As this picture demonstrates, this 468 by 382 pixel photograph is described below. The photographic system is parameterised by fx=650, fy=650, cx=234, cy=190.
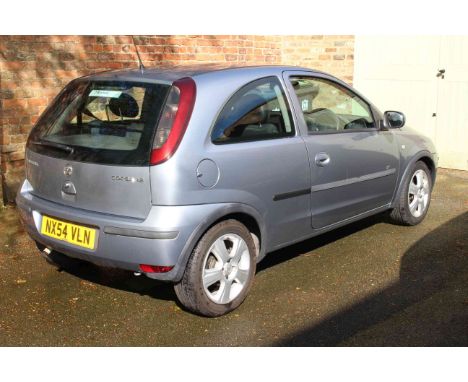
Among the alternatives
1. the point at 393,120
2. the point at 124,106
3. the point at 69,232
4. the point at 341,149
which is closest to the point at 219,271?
the point at 69,232

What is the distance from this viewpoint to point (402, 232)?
617 centimetres

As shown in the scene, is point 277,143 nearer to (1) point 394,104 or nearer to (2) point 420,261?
(2) point 420,261

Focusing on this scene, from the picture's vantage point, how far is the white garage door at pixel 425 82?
8.54 meters

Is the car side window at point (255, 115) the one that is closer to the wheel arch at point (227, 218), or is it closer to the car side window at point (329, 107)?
the car side window at point (329, 107)

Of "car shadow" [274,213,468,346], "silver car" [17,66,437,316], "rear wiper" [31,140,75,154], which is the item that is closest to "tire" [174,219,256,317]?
"silver car" [17,66,437,316]

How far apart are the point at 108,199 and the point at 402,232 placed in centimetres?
322

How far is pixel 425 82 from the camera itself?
882cm

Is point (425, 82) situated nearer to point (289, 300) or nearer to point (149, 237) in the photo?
point (289, 300)

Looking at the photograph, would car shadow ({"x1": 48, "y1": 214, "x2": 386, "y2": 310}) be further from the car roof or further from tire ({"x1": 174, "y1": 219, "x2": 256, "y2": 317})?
the car roof

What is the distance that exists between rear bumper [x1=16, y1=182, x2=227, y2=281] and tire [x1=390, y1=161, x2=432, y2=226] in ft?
8.63

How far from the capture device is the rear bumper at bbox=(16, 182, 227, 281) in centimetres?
387

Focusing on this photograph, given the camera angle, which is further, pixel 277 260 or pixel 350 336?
pixel 277 260

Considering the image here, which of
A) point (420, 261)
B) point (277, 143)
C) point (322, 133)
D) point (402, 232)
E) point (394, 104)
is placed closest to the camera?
point (277, 143)

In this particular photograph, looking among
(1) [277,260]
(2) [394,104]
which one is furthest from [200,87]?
(2) [394,104]
